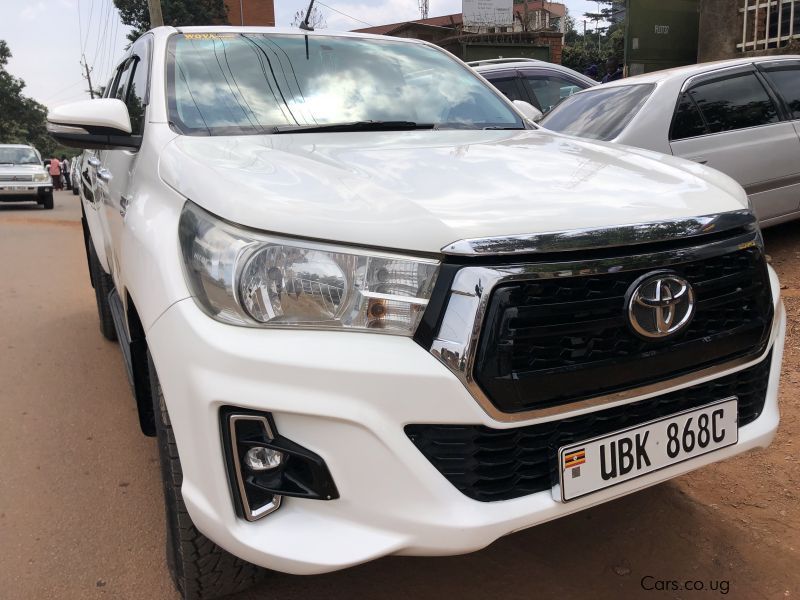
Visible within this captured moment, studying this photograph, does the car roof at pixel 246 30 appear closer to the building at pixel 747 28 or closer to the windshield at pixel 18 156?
the building at pixel 747 28

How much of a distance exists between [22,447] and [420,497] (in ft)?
7.69

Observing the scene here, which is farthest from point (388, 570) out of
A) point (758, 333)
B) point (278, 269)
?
point (758, 333)

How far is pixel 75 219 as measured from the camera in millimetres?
14719

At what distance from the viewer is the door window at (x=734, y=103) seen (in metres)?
4.93

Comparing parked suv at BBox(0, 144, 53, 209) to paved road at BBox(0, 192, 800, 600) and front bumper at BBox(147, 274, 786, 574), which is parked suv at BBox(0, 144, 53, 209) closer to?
paved road at BBox(0, 192, 800, 600)

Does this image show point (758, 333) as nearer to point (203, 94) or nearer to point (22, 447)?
point (203, 94)

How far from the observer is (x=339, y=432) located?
1.48m

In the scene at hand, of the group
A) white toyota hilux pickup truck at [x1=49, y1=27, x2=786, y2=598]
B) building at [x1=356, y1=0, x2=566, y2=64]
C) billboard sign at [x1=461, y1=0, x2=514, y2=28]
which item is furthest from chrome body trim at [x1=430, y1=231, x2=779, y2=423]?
billboard sign at [x1=461, y1=0, x2=514, y2=28]

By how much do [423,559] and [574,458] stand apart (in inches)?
33.9

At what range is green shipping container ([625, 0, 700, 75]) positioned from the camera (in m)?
10.8

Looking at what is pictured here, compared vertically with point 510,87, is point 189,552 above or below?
below

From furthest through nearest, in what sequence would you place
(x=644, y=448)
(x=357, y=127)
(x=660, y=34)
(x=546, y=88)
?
(x=660, y=34) → (x=546, y=88) → (x=357, y=127) → (x=644, y=448)

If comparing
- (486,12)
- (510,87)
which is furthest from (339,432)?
(486,12)

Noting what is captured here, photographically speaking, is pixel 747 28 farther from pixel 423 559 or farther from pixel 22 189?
pixel 22 189
